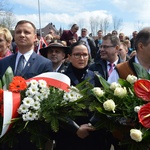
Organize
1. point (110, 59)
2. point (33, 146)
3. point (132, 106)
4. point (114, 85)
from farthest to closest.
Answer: point (110, 59), point (33, 146), point (114, 85), point (132, 106)

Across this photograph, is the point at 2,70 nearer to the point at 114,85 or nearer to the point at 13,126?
the point at 13,126

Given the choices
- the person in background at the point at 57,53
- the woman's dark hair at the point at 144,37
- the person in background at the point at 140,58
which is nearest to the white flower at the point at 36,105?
the person in background at the point at 140,58

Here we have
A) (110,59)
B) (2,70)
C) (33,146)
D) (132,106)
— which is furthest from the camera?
(110,59)

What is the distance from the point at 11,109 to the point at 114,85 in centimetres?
90

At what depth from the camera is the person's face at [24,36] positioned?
332cm

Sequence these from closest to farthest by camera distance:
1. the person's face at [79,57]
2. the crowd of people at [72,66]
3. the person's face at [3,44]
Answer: the crowd of people at [72,66]
the person's face at [79,57]
the person's face at [3,44]

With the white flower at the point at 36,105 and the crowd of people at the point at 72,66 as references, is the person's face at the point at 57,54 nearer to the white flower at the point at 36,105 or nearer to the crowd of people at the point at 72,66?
the crowd of people at the point at 72,66

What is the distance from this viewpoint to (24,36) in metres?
3.31

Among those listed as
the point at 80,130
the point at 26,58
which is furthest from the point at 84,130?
the point at 26,58

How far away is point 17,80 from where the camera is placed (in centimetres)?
243

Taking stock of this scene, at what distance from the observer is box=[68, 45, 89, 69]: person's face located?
11.1ft

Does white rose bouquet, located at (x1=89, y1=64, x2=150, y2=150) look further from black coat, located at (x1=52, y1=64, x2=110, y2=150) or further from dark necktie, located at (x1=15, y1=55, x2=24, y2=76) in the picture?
A: dark necktie, located at (x1=15, y1=55, x2=24, y2=76)

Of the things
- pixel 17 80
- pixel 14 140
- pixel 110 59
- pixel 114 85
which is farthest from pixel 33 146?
pixel 110 59

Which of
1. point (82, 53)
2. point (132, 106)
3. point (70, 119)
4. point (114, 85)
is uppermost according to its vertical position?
point (82, 53)
